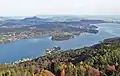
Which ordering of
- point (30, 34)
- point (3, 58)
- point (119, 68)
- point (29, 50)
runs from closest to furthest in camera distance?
point (119, 68) < point (3, 58) < point (29, 50) < point (30, 34)

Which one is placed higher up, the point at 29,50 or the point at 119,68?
the point at 119,68

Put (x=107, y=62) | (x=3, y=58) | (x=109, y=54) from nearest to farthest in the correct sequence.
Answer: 1. (x=107, y=62)
2. (x=109, y=54)
3. (x=3, y=58)

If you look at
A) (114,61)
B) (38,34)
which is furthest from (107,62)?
(38,34)

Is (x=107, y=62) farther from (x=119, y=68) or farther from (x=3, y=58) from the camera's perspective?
(x=3, y=58)

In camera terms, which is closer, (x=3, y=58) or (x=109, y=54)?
(x=109, y=54)

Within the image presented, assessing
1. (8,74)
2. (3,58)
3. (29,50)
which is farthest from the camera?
(29,50)

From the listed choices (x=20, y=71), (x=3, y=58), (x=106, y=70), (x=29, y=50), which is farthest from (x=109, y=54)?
(x=29, y=50)

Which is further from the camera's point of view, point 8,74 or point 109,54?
point 109,54

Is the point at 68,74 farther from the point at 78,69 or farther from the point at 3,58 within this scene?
the point at 3,58

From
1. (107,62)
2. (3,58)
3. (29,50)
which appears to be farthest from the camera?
(29,50)
